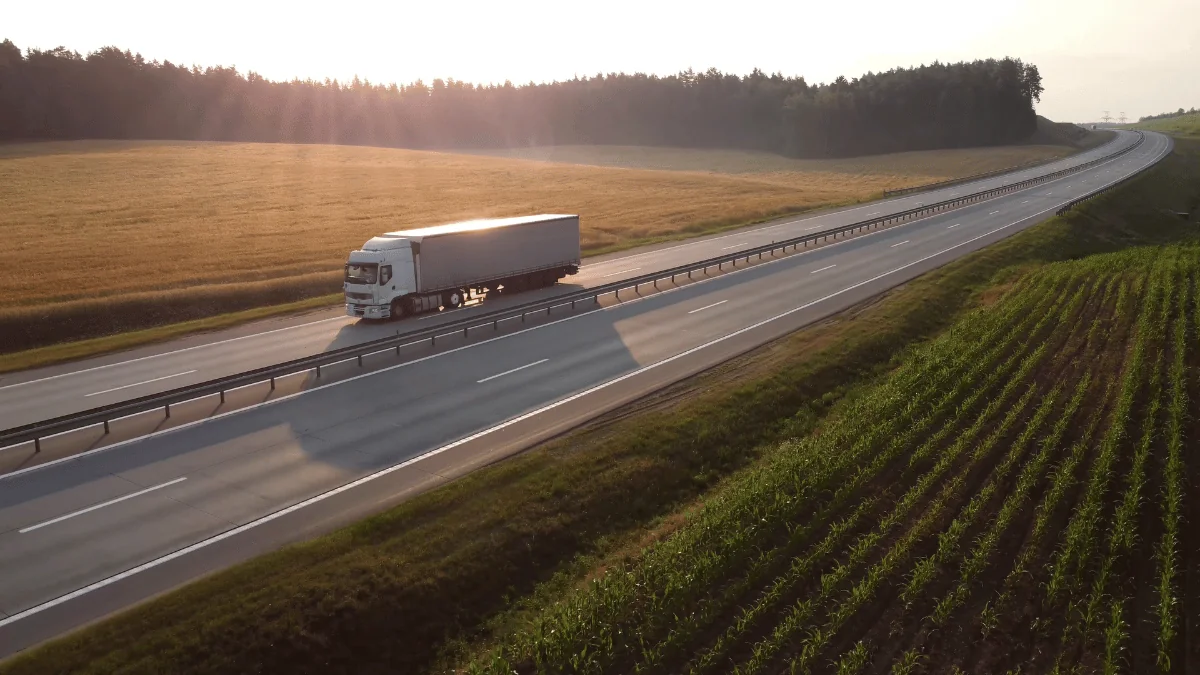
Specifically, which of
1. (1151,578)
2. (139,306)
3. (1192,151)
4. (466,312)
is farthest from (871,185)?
(1151,578)

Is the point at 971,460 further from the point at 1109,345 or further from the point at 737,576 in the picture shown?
the point at 1109,345

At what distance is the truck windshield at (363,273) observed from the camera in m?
34.4

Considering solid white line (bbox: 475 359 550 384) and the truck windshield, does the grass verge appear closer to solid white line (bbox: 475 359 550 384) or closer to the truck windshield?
the truck windshield

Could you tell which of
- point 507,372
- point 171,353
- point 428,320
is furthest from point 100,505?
point 428,320

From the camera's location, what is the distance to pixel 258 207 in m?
67.8

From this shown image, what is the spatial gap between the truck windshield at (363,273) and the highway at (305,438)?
1.97m

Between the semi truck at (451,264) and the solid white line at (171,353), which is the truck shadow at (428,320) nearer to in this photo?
the semi truck at (451,264)

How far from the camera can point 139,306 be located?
3575 cm

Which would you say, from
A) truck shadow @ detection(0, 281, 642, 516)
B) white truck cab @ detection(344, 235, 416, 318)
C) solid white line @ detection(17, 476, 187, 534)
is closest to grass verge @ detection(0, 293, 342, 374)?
white truck cab @ detection(344, 235, 416, 318)

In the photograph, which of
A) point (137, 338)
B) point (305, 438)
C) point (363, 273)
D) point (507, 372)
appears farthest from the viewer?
point (363, 273)

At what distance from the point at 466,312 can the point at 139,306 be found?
13.0m

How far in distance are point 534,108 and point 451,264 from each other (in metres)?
157

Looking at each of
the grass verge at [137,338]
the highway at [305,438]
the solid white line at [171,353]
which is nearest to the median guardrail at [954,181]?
the highway at [305,438]

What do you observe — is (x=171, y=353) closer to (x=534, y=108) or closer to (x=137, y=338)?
(x=137, y=338)
